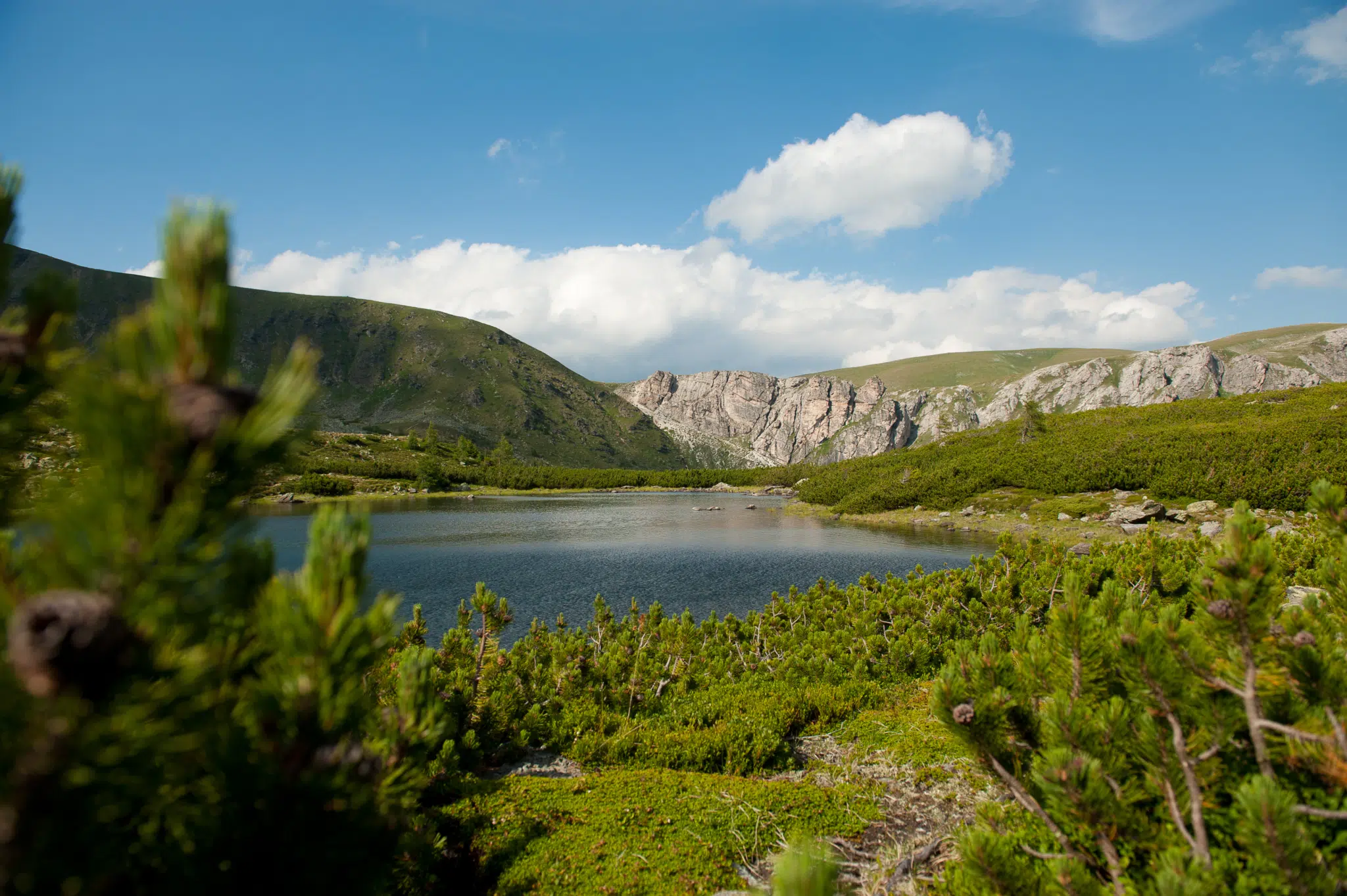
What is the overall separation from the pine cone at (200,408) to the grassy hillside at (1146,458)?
144ft

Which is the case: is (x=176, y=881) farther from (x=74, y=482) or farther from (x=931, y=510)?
(x=931, y=510)

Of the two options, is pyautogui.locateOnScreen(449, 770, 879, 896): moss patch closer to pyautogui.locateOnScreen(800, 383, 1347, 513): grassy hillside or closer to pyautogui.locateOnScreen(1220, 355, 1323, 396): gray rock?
pyautogui.locateOnScreen(800, 383, 1347, 513): grassy hillside

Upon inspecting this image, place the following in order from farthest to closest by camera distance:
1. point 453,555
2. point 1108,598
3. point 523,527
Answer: point 523,527
point 453,555
point 1108,598

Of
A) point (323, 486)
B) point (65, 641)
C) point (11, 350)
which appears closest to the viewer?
point (65, 641)

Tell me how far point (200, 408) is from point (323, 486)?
113934 millimetres

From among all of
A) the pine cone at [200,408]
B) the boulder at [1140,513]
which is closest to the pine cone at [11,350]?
the pine cone at [200,408]

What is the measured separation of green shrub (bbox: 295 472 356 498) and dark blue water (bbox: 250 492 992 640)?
23.0 metres

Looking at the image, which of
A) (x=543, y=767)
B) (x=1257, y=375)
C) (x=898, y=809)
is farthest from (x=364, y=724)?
(x=1257, y=375)

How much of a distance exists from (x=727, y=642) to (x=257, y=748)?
44.7 feet

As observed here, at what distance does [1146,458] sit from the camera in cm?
5494

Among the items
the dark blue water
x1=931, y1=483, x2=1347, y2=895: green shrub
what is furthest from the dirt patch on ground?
the dark blue water

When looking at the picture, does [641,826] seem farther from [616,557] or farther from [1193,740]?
[616,557]

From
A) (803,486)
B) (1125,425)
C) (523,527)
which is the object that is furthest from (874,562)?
(803,486)

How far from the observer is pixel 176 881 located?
5.77 ft
